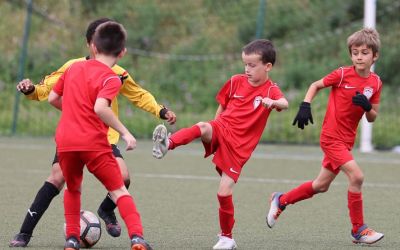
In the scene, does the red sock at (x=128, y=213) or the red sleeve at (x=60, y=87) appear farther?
the red sleeve at (x=60, y=87)

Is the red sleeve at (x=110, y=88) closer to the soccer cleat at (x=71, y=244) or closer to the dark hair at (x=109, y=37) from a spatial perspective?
the dark hair at (x=109, y=37)

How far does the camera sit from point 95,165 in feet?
19.8

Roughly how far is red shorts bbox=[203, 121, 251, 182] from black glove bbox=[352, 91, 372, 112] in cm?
95

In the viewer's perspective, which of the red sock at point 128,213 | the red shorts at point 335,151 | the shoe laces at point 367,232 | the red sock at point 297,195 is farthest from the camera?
the red sock at point 297,195

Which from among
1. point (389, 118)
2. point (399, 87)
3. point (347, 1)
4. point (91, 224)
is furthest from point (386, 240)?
point (347, 1)

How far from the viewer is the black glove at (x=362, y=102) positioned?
7352 millimetres

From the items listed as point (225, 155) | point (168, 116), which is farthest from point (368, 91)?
point (168, 116)

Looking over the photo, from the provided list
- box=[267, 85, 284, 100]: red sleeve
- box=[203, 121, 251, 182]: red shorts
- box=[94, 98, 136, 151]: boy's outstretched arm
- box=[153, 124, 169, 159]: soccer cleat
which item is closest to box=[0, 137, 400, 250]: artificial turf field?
box=[203, 121, 251, 182]: red shorts

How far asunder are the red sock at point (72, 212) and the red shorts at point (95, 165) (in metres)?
0.18

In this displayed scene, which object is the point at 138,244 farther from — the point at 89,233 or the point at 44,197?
the point at 44,197

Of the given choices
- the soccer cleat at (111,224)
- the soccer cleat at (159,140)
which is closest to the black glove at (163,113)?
the soccer cleat at (159,140)

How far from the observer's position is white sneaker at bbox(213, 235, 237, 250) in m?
6.78

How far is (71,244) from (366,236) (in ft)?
7.24

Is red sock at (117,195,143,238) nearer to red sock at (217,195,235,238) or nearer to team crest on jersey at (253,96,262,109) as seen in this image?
red sock at (217,195,235,238)
